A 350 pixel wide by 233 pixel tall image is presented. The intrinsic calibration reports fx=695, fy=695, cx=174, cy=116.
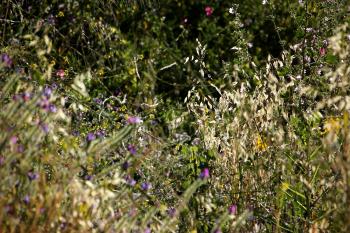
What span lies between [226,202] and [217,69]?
3.32 metres

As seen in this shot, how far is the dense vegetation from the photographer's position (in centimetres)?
192

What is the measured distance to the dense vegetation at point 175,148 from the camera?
1916mm

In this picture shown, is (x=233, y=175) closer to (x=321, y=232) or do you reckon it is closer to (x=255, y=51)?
(x=321, y=232)

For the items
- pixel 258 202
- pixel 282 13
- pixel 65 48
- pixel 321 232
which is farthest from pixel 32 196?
pixel 282 13

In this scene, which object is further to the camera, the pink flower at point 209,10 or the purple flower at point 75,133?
the pink flower at point 209,10

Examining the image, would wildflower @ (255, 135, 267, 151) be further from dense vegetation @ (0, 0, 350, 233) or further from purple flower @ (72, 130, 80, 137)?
purple flower @ (72, 130, 80, 137)

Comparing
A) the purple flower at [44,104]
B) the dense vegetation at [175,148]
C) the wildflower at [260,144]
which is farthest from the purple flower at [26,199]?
the wildflower at [260,144]

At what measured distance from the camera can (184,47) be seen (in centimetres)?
617

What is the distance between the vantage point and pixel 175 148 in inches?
133

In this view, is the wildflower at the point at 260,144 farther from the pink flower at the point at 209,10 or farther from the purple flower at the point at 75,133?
the pink flower at the point at 209,10

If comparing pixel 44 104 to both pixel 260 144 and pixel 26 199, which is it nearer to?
pixel 26 199

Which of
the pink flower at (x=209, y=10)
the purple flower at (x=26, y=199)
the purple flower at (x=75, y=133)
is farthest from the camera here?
the pink flower at (x=209, y=10)

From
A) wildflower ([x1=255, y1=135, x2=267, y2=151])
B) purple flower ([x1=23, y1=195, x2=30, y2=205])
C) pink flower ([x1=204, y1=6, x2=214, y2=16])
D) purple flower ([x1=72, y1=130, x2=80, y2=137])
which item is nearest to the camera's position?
purple flower ([x1=23, y1=195, x2=30, y2=205])

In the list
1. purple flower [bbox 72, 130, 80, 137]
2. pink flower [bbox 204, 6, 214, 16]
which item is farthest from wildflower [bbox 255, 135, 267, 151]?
pink flower [bbox 204, 6, 214, 16]
